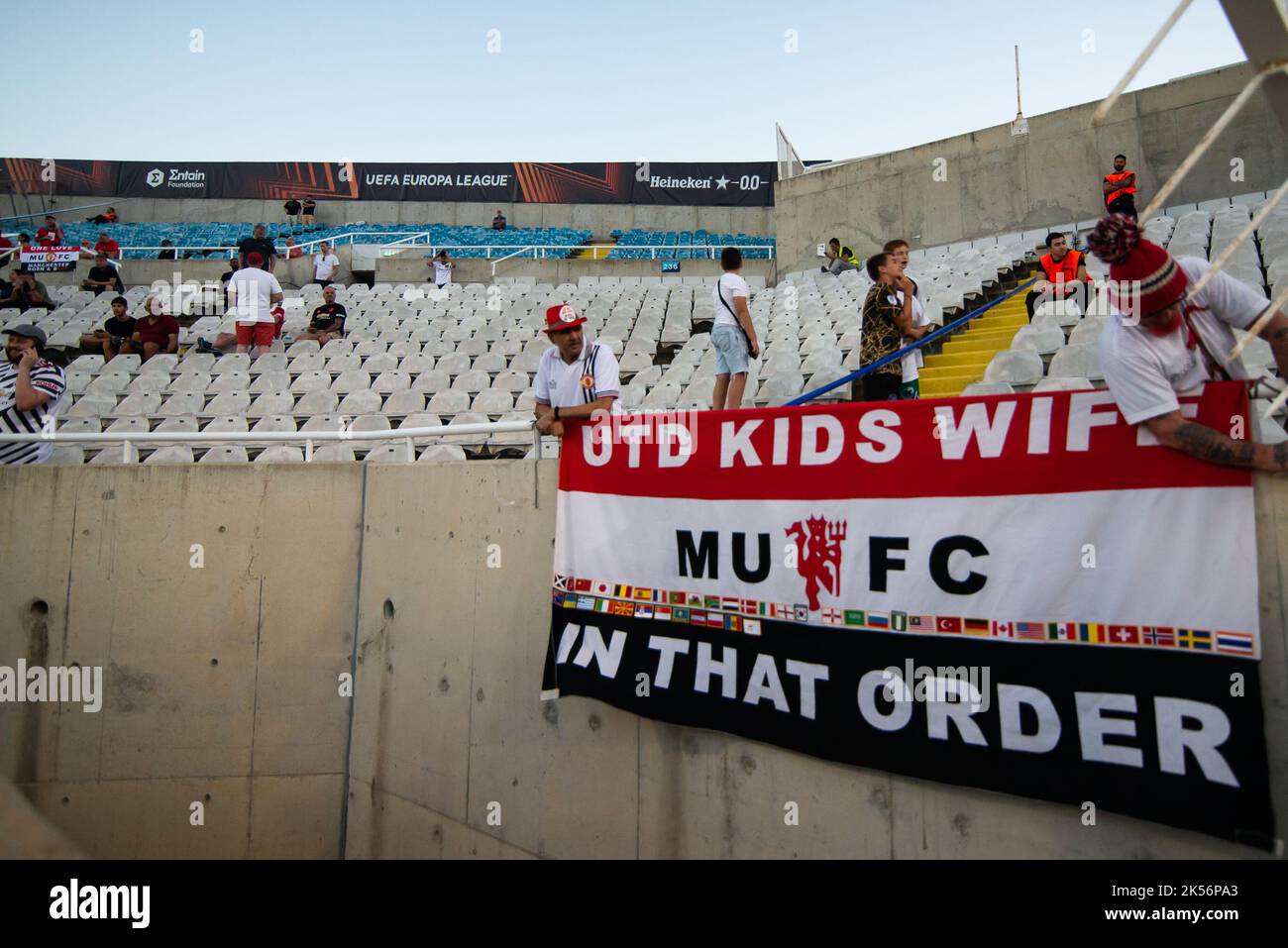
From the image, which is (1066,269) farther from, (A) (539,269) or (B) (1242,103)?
(A) (539,269)

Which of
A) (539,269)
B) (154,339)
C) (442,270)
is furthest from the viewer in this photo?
(539,269)

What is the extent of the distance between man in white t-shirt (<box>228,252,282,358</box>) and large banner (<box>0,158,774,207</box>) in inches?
799

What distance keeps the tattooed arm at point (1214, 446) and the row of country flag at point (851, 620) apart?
436 mm

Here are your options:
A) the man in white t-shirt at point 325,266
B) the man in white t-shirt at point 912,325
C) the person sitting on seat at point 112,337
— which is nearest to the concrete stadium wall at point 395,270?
the man in white t-shirt at point 325,266

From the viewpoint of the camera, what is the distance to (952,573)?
2.71 metres

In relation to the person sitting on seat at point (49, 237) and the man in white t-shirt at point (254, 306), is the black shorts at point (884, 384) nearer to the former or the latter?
the man in white t-shirt at point (254, 306)

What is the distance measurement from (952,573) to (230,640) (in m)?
3.76

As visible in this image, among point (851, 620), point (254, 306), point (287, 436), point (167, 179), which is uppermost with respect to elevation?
point (167, 179)

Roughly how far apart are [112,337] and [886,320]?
10524mm

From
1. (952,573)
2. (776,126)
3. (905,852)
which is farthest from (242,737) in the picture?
(776,126)

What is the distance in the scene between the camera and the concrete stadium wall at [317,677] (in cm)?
374

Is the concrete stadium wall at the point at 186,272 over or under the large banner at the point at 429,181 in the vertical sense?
under

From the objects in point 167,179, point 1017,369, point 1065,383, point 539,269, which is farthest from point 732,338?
point 167,179

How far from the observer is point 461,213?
98.6 ft
